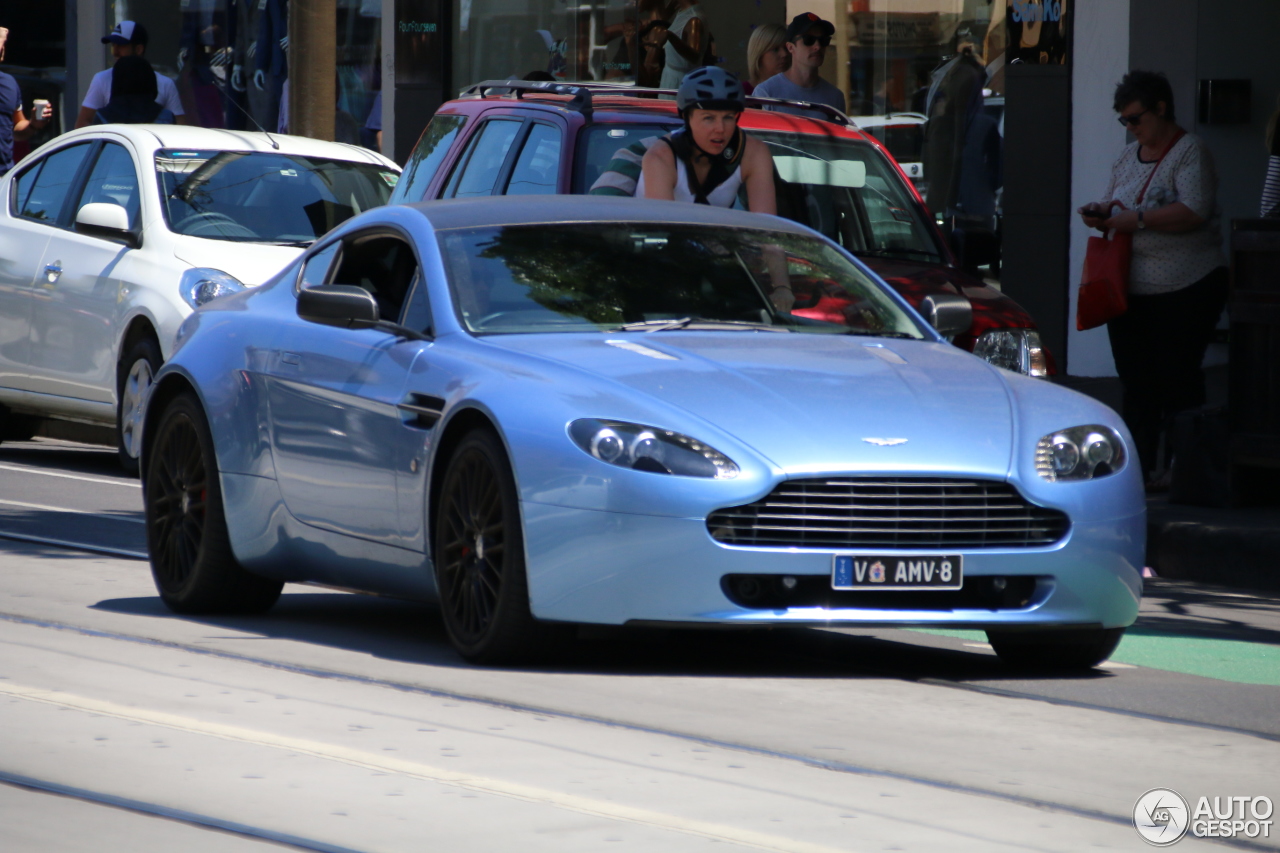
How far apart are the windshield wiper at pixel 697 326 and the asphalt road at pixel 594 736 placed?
1.01 meters

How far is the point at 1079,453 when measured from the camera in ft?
22.7

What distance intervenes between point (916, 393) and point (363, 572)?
1892mm

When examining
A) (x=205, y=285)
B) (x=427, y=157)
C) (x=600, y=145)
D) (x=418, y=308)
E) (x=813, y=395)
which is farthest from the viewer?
(x=205, y=285)

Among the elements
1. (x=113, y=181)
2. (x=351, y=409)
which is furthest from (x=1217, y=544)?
(x=113, y=181)

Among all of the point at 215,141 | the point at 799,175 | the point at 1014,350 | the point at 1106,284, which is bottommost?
the point at 1014,350

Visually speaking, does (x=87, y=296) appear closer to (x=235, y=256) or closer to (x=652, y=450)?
(x=235, y=256)

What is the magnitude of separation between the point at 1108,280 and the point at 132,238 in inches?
208

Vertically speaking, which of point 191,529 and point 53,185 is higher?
point 53,185

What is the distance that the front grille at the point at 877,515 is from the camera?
6.53m

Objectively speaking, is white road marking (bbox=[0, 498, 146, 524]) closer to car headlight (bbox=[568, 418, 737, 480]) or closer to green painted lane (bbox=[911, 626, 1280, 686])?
green painted lane (bbox=[911, 626, 1280, 686])

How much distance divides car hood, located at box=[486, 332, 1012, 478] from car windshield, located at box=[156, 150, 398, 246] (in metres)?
6.42

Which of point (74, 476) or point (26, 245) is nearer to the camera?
point (74, 476)

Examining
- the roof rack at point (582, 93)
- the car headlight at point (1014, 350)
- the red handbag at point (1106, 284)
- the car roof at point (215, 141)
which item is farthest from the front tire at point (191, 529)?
the car roof at point (215, 141)

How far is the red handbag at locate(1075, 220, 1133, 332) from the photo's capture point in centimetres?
1177
